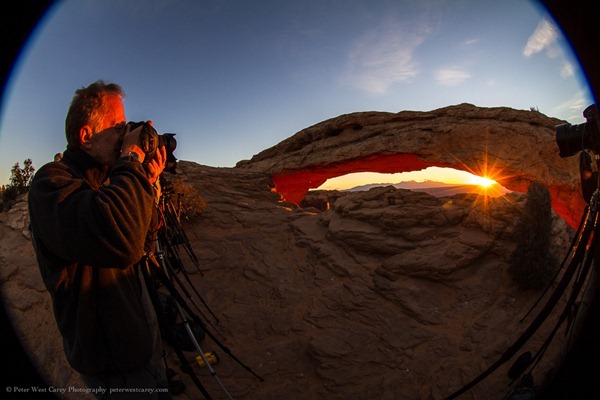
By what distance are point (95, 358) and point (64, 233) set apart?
670 millimetres

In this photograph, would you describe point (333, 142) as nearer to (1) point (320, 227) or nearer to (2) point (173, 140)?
(1) point (320, 227)

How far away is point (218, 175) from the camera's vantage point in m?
10.7

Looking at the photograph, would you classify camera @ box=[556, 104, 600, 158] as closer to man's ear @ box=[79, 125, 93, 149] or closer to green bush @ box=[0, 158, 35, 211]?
man's ear @ box=[79, 125, 93, 149]

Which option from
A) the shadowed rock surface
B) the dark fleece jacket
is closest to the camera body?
the shadowed rock surface

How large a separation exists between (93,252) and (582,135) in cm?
273

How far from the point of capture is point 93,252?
1.19 meters

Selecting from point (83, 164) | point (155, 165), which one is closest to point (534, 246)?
point (155, 165)

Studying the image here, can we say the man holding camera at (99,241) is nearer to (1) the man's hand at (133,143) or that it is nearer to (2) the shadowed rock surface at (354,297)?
(1) the man's hand at (133,143)

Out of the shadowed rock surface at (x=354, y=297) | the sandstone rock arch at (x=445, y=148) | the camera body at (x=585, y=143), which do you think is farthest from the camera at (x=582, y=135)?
the sandstone rock arch at (x=445, y=148)

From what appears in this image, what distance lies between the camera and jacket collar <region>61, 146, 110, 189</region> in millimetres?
1473

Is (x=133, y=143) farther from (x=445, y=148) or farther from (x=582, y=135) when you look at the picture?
(x=445, y=148)

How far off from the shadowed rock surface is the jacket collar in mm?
2827

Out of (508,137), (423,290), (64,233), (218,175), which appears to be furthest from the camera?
(218,175)

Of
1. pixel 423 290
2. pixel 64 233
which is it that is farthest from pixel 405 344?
pixel 64 233
